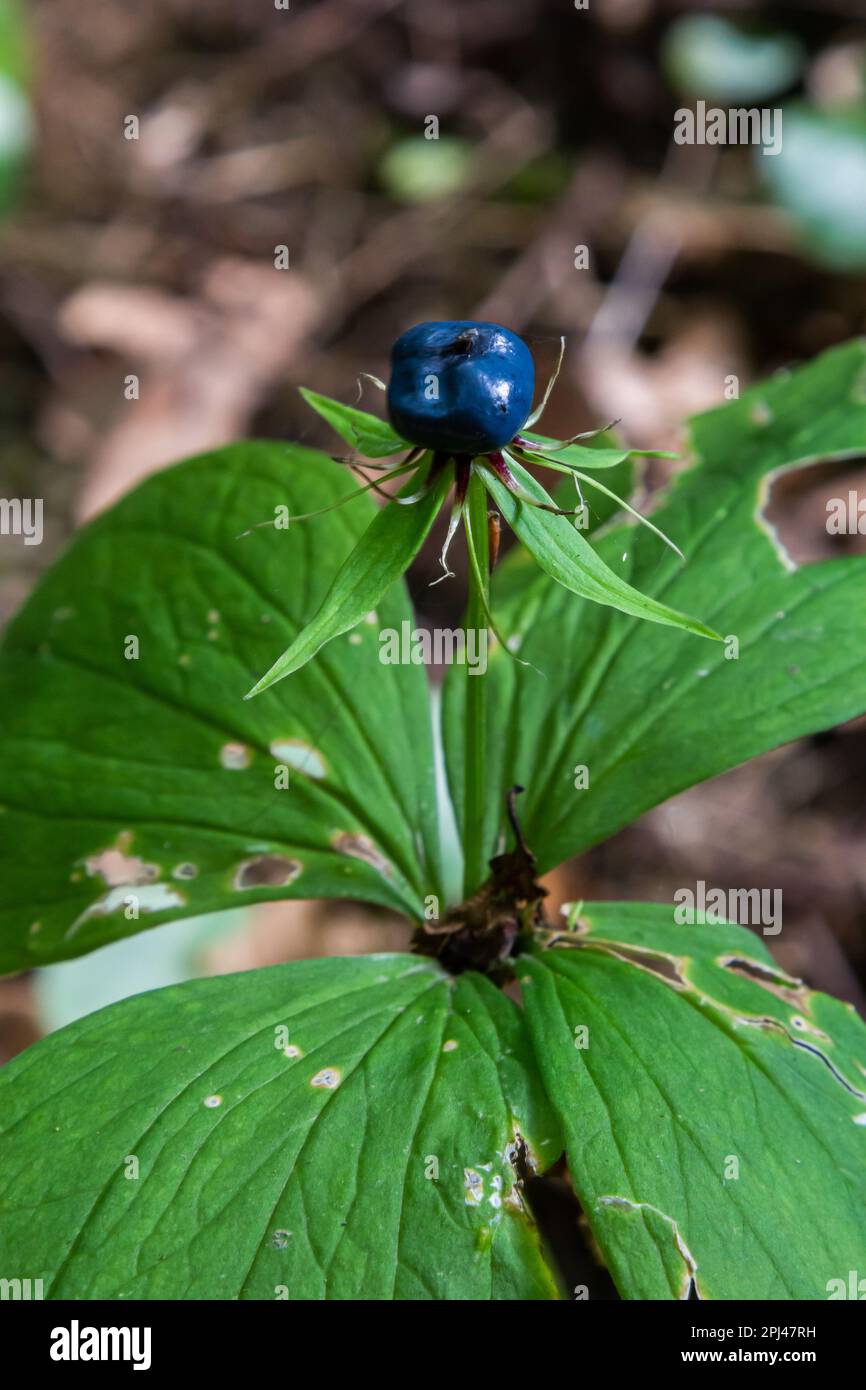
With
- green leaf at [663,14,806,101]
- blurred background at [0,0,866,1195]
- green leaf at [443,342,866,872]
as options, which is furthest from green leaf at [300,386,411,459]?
green leaf at [663,14,806,101]

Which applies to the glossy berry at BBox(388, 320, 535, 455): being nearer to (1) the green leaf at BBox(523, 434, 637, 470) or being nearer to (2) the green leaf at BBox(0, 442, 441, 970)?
(1) the green leaf at BBox(523, 434, 637, 470)

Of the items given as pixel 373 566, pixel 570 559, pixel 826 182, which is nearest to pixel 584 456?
pixel 570 559

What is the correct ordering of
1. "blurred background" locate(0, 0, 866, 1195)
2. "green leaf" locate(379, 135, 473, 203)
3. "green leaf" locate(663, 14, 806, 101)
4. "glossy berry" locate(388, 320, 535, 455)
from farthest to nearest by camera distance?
"green leaf" locate(379, 135, 473, 203)
"green leaf" locate(663, 14, 806, 101)
"blurred background" locate(0, 0, 866, 1195)
"glossy berry" locate(388, 320, 535, 455)

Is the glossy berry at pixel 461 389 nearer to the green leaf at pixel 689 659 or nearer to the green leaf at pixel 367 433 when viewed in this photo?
the green leaf at pixel 367 433

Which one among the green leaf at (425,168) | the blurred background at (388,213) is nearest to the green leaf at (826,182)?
the blurred background at (388,213)

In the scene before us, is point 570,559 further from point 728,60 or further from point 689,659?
point 728,60

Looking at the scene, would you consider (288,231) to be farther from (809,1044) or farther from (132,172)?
(809,1044)

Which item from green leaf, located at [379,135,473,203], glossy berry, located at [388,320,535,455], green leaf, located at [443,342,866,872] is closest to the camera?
glossy berry, located at [388,320,535,455]
